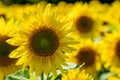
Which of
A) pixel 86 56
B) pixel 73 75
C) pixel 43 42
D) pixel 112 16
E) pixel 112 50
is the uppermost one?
pixel 112 16

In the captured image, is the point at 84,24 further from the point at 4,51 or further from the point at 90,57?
the point at 4,51

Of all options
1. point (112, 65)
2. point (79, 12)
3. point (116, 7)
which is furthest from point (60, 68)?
point (116, 7)

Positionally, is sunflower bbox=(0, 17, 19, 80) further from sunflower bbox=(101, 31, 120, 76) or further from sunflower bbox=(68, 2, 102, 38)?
sunflower bbox=(68, 2, 102, 38)

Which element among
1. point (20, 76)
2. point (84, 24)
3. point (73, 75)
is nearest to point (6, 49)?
point (20, 76)

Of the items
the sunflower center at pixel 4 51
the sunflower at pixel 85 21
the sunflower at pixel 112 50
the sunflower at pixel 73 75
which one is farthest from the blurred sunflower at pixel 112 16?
the sunflower at pixel 73 75

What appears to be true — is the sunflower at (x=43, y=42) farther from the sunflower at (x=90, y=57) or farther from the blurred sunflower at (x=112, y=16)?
the blurred sunflower at (x=112, y=16)
